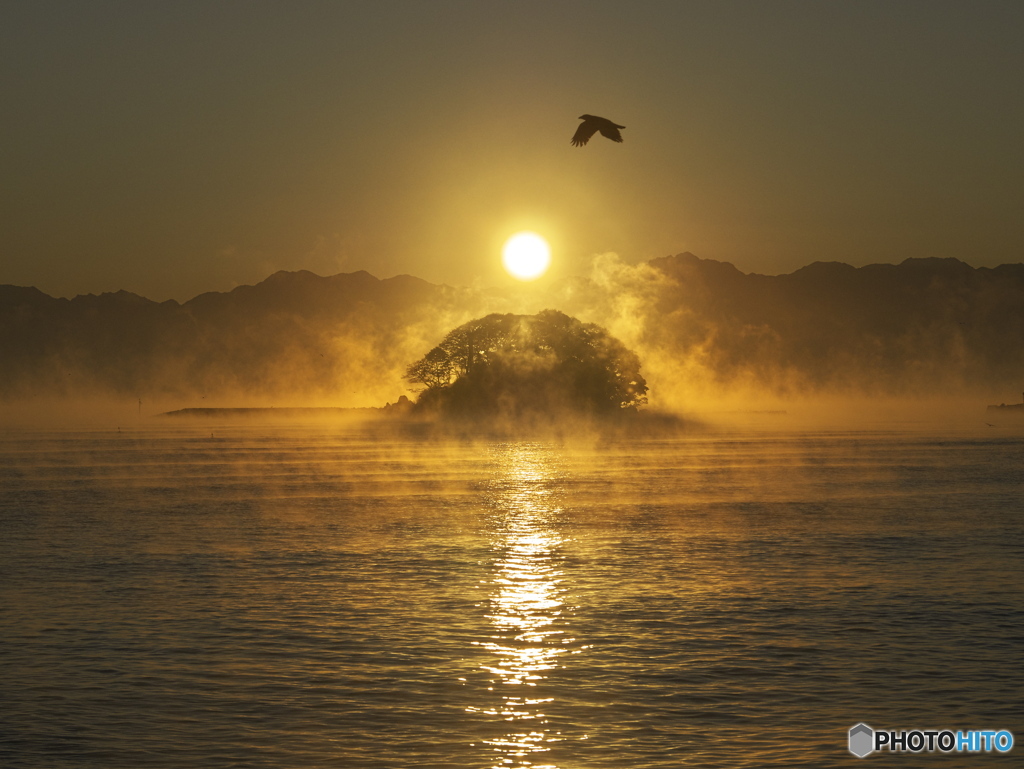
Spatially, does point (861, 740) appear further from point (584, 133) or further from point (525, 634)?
point (584, 133)

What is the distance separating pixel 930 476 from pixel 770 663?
62.0m

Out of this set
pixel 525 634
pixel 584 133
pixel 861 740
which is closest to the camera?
pixel 861 740

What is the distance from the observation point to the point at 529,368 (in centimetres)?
18750

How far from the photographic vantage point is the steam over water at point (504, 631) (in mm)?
19703

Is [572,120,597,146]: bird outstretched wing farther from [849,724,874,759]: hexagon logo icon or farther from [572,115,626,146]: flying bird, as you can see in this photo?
[849,724,874,759]: hexagon logo icon

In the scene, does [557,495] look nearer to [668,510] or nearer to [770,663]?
[668,510]

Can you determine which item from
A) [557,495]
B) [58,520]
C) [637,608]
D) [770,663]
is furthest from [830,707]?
[557,495]

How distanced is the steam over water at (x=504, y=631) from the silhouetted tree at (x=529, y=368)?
395ft

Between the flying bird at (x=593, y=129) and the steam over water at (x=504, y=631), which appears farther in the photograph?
the flying bird at (x=593, y=129)

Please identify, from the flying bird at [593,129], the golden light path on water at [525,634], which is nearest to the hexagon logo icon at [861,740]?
the golden light path on water at [525,634]

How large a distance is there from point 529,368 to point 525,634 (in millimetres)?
160250

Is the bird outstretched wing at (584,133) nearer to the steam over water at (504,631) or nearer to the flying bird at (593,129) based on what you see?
the flying bird at (593,129)

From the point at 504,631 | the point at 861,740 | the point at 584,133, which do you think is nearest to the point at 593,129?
the point at 584,133

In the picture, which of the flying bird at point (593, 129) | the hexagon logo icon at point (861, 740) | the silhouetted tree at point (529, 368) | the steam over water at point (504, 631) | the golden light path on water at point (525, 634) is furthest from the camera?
the silhouetted tree at point (529, 368)
